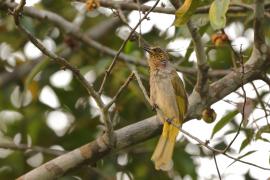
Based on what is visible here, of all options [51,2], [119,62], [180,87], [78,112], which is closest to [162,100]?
[180,87]

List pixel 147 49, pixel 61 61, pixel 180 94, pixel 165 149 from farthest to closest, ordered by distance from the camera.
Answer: pixel 147 49, pixel 180 94, pixel 165 149, pixel 61 61

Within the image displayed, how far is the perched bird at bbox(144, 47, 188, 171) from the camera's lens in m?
3.91

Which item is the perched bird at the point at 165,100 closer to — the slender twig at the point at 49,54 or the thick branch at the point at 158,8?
the thick branch at the point at 158,8

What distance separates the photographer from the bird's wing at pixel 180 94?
395 centimetres

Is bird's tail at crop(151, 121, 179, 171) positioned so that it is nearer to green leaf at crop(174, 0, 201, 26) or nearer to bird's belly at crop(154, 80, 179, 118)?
bird's belly at crop(154, 80, 179, 118)

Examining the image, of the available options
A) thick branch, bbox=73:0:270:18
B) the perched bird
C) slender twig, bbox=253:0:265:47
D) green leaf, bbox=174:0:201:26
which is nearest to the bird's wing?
the perched bird

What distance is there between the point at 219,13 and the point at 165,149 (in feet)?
2.93

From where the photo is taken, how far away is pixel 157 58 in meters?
4.20

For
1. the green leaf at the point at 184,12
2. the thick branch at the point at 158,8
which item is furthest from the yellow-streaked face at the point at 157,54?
the green leaf at the point at 184,12

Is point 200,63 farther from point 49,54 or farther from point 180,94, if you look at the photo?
point 49,54

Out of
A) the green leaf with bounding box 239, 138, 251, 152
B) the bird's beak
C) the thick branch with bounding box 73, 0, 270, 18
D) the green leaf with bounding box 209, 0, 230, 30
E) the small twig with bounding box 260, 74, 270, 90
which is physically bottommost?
the green leaf with bounding box 239, 138, 251, 152

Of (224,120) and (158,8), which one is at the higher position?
(158,8)

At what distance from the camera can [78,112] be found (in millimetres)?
5418

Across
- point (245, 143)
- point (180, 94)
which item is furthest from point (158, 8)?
point (245, 143)
